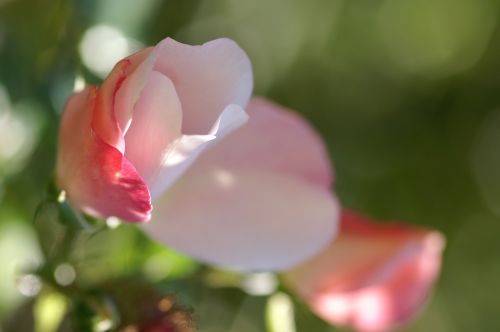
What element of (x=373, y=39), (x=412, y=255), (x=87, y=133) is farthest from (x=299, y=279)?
(x=373, y=39)

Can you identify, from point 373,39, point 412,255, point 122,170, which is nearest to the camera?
point 122,170

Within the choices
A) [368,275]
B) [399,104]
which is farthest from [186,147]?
[399,104]

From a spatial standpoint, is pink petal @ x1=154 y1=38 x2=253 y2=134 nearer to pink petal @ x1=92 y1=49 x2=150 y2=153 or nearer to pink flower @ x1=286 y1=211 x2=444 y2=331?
pink petal @ x1=92 y1=49 x2=150 y2=153

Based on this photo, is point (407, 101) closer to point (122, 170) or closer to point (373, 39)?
Result: point (373, 39)

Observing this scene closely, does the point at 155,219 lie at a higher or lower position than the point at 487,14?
higher

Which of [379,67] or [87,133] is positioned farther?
[379,67]

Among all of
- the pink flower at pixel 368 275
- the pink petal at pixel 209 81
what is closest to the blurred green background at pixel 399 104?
the pink flower at pixel 368 275

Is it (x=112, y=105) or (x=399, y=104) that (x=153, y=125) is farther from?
(x=399, y=104)

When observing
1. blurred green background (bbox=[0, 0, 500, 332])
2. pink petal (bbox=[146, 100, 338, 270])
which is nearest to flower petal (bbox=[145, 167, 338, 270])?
pink petal (bbox=[146, 100, 338, 270])
